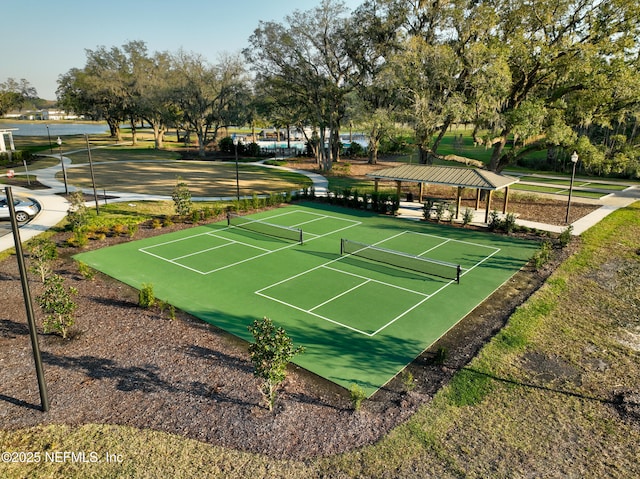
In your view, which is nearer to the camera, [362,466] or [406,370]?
[362,466]

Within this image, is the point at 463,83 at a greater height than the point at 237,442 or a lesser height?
greater

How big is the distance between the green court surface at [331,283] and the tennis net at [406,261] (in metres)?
0.33

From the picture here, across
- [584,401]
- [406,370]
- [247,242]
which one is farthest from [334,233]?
[584,401]

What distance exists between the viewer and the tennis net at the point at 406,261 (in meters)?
17.9

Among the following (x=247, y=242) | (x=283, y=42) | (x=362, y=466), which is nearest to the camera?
(x=362, y=466)

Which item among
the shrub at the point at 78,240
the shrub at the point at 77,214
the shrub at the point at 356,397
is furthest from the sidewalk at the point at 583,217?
the shrub at the point at 356,397

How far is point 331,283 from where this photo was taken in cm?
1738

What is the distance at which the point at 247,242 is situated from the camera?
22703mm

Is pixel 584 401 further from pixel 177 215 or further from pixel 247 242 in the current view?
pixel 177 215

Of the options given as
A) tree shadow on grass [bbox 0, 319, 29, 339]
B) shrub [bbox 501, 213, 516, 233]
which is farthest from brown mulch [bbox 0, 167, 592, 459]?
shrub [bbox 501, 213, 516, 233]

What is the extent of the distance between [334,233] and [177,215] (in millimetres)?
10295

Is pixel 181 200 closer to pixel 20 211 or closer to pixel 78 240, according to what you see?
pixel 78 240

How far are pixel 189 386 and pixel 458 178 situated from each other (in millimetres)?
21277

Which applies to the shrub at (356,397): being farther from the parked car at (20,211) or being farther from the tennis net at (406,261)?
the parked car at (20,211)
